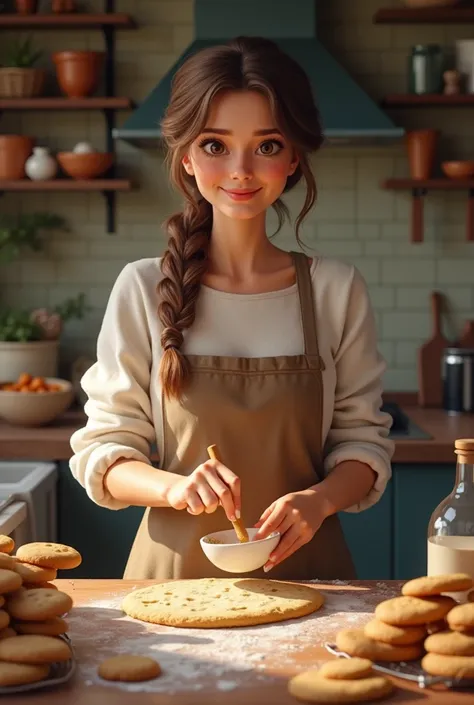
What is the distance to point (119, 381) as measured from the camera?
2250mm

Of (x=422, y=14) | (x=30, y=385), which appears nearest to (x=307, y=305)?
(x=30, y=385)

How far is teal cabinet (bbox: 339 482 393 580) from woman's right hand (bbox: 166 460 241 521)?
6.07 ft

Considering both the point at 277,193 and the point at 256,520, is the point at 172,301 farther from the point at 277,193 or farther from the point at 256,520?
the point at 256,520

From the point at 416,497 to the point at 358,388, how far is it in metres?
1.45

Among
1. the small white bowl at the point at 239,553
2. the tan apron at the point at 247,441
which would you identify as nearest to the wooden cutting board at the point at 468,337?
the tan apron at the point at 247,441

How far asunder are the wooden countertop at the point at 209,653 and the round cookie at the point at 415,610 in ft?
0.27

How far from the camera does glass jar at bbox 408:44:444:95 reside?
435 centimetres

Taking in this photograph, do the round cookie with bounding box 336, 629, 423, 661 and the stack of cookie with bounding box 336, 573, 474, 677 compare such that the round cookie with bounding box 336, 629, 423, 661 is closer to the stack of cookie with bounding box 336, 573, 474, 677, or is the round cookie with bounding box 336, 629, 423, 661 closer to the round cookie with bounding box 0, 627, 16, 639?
the stack of cookie with bounding box 336, 573, 474, 677

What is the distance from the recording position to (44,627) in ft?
5.01

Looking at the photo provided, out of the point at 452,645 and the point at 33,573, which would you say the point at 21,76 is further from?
the point at 452,645

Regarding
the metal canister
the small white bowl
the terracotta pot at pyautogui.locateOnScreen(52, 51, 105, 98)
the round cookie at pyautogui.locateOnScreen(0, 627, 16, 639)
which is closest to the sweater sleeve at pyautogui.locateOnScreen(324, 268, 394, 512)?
the small white bowl

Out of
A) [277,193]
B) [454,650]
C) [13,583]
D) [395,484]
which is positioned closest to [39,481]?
[395,484]

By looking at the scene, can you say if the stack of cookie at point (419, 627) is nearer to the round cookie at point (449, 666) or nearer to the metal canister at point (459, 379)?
the round cookie at point (449, 666)

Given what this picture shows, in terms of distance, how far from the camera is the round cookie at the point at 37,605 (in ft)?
4.99
